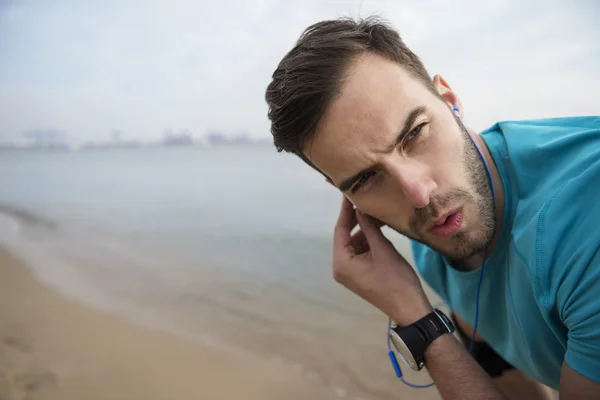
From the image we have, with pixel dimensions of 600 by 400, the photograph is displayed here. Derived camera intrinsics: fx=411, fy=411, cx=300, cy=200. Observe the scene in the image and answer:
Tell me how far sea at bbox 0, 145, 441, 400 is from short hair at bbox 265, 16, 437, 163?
3.18ft

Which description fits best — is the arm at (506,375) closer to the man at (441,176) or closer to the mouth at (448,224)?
the man at (441,176)

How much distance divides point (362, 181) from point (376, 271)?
16.6 inches

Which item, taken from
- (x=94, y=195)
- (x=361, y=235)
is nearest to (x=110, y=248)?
(x=94, y=195)

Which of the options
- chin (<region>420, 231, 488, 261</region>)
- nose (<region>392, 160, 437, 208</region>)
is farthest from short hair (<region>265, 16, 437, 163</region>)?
chin (<region>420, 231, 488, 261</region>)

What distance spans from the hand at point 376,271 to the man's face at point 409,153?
0.78 ft

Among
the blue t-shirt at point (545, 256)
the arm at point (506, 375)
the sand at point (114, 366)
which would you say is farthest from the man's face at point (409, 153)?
the sand at point (114, 366)

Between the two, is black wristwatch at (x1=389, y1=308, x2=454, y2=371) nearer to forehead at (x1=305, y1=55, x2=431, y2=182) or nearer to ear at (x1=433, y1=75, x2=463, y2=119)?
forehead at (x1=305, y1=55, x2=431, y2=182)

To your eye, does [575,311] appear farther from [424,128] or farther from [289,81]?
[289,81]

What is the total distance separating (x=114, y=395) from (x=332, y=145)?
6.08 ft

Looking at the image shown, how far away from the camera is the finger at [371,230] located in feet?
5.90

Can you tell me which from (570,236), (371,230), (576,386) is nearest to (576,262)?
(570,236)

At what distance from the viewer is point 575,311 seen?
1.07 m

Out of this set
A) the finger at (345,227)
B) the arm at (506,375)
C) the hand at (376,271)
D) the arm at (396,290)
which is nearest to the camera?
the arm at (396,290)

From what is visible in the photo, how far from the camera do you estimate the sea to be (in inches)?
108
